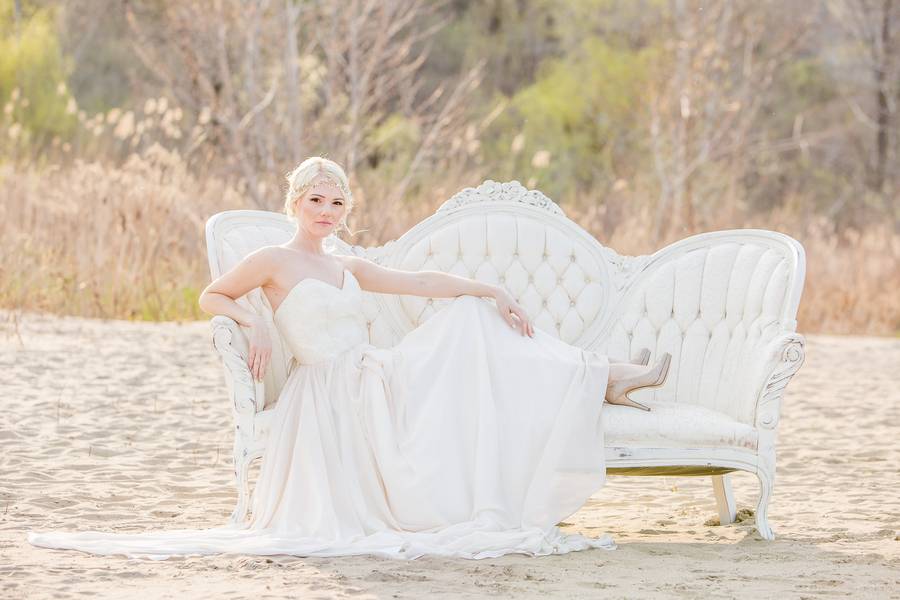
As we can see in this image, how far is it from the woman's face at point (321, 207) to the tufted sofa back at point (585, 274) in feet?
1.29

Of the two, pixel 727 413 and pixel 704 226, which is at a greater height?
pixel 704 226

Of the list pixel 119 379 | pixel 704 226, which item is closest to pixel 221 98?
pixel 704 226

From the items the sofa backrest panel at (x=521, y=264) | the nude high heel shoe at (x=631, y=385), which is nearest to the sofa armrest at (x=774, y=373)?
the nude high heel shoe at (x=631, y=385)

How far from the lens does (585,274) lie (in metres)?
5.04

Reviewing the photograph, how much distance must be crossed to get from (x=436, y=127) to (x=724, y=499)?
6148 millimetres

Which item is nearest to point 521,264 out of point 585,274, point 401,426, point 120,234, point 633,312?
point 585,274

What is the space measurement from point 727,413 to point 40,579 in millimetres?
2262

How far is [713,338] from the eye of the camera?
4.77 metres

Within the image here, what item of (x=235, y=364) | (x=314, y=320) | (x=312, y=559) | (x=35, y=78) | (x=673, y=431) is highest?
(x=35, y=78)

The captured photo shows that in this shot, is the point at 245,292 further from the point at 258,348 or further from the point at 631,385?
the point at 631,385

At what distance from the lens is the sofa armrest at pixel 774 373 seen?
13.8 ft

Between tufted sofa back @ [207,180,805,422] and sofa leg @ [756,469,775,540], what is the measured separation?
0.45 m

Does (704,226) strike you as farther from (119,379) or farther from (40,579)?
(40,579)

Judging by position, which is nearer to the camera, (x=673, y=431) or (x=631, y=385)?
(x=673, y=431)
